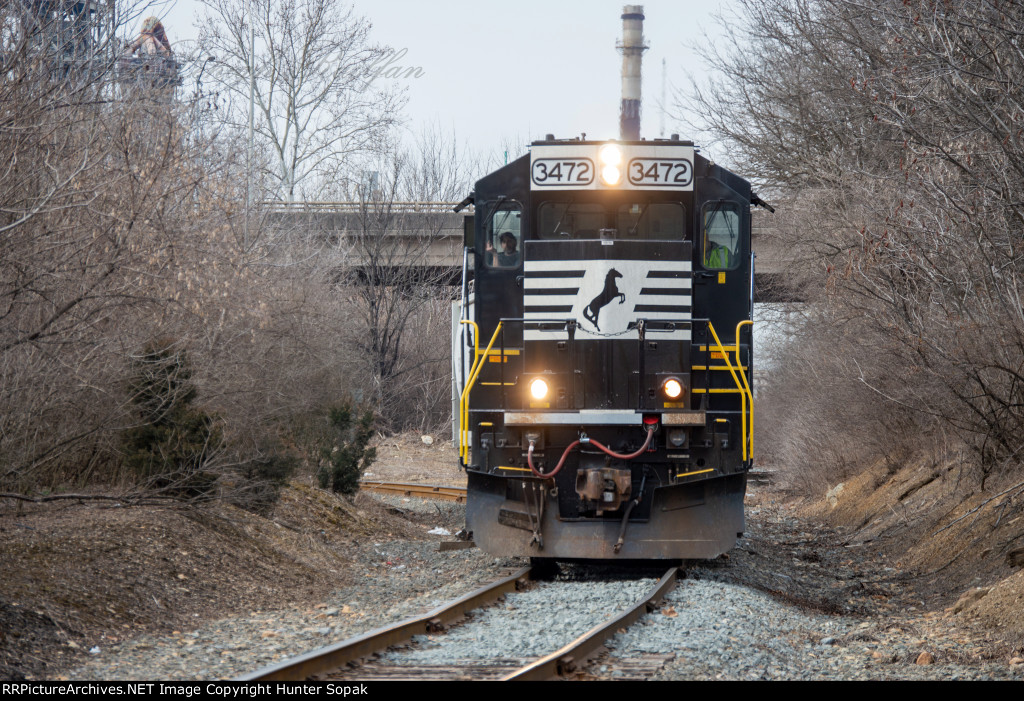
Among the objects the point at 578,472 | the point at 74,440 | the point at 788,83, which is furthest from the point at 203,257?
the point at 788,83

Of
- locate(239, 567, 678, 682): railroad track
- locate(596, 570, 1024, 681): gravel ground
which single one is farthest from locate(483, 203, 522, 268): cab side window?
locate(239, 567, 678, 682): railroad track

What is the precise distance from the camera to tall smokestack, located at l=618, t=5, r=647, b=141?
44.8m

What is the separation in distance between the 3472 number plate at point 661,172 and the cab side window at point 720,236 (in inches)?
15.9

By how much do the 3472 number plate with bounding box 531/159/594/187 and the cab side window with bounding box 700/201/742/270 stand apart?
1.21 meters

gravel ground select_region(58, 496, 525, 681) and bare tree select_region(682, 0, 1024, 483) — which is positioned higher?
bare tree select_region(682, 0, 1024, 483)

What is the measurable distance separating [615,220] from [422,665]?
197 inches

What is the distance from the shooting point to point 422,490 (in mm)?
20391

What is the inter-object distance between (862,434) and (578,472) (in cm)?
1117

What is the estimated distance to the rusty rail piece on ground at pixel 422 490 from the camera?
755 inches

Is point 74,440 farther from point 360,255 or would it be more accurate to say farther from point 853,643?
point 360,255

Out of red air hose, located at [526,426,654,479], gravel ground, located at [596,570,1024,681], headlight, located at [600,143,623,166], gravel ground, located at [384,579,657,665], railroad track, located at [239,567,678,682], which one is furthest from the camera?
headlight, located at [600,143,623,166]

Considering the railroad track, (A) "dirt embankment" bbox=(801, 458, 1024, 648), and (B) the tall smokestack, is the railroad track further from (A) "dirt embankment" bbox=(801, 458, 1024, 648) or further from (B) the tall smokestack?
(B) the tall smokestack

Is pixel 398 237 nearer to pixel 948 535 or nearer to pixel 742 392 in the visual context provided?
pixel 948 535

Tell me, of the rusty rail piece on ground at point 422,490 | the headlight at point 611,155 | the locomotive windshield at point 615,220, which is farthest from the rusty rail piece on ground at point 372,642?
the rusty rail piece on ground at point 422,490
